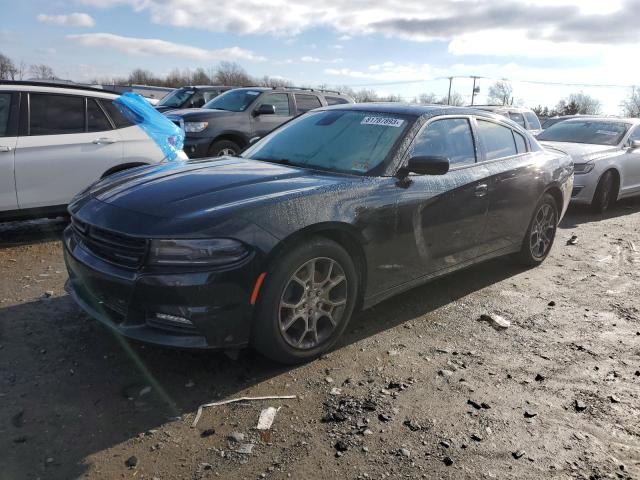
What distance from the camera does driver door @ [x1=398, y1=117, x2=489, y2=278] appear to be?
13.1 feet

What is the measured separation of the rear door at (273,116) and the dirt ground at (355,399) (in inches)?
241

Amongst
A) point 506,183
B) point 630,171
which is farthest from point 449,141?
point 630,171

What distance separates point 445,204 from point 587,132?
738 centimetres

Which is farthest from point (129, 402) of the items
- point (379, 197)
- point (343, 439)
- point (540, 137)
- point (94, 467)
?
point (540, 137)

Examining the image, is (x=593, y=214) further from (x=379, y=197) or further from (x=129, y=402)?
(x=129, y=402)

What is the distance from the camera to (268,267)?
3127 millimetres

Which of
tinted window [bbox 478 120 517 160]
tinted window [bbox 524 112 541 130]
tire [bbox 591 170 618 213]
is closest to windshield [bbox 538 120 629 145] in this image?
tire [bbox 591 170 618 213]

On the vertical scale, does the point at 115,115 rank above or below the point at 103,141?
above

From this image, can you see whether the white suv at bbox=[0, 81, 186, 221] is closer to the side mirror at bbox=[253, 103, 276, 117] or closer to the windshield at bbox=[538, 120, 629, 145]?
the side mirror at bbox=[253, 103, 276, 117]

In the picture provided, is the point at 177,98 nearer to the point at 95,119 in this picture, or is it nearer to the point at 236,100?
the point at 236,100

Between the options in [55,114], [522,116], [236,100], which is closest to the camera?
[55,114]

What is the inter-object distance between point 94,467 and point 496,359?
8.51ft

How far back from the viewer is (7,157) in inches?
221

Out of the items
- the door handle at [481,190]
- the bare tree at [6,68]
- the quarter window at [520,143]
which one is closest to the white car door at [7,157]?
the door handle at [481,190]
